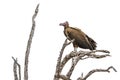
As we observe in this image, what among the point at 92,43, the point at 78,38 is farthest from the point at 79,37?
the point at 92,43

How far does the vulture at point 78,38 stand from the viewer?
7.59 meters

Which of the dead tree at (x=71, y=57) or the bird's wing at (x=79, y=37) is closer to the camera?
the dead tree at (x=71, y=57)

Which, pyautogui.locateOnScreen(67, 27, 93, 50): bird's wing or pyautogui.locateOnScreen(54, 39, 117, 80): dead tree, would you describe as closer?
pyautogui.locateOnScreen(54, 39, 117, 80): dead tree

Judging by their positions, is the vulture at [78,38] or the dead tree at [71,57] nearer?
the dead tree at [71,57]

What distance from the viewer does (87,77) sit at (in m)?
7.25

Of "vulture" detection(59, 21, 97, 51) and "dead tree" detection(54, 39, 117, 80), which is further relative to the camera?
"vulture" detection(59, 21, 97, 51)

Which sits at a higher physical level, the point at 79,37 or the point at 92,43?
the point at 79,37

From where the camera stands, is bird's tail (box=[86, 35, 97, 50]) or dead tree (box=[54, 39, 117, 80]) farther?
bird's tail (box=[86, 35, 97, 50])

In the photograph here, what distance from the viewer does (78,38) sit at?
7.70 meters

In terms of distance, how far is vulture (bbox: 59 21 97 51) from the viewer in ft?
24.9

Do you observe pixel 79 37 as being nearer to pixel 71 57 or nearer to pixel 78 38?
pixel 78 38

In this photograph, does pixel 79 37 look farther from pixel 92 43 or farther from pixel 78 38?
pixel 92 43

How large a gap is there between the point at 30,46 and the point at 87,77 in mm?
1342

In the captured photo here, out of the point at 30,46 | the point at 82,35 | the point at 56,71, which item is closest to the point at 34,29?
the point at 30,46
